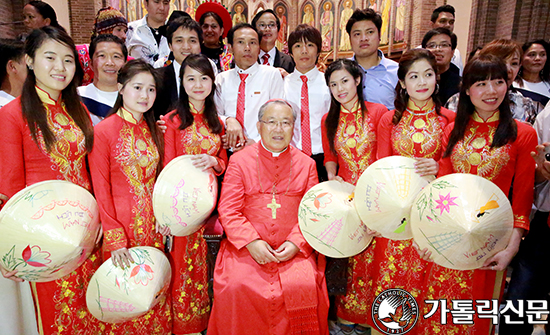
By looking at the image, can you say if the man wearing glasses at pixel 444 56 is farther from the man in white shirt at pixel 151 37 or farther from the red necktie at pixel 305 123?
the man in white shirt at pixel 151 37

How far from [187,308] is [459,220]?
2076mm

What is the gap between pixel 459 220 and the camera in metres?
1.91

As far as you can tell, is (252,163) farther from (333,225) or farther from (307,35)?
(307,35)

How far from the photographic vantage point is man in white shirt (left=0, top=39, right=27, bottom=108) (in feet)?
8.95

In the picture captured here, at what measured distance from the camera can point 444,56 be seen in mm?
3633

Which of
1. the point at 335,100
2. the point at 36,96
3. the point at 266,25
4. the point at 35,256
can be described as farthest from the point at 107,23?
the point at 35,256

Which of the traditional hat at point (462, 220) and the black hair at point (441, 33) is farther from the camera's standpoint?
the black hair at point (441, 33)

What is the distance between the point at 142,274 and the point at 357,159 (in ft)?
5.97

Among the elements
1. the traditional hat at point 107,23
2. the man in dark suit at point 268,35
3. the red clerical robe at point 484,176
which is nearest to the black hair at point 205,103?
the man in dark suit at point 268,35

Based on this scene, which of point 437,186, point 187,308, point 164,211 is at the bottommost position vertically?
point 187,308

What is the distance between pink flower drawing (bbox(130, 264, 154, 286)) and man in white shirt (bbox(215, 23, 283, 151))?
150cm

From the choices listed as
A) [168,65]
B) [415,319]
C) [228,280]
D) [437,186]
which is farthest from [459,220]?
[168,65]

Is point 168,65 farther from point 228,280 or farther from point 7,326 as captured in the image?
point 7,326

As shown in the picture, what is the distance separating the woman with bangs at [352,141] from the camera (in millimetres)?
2760
